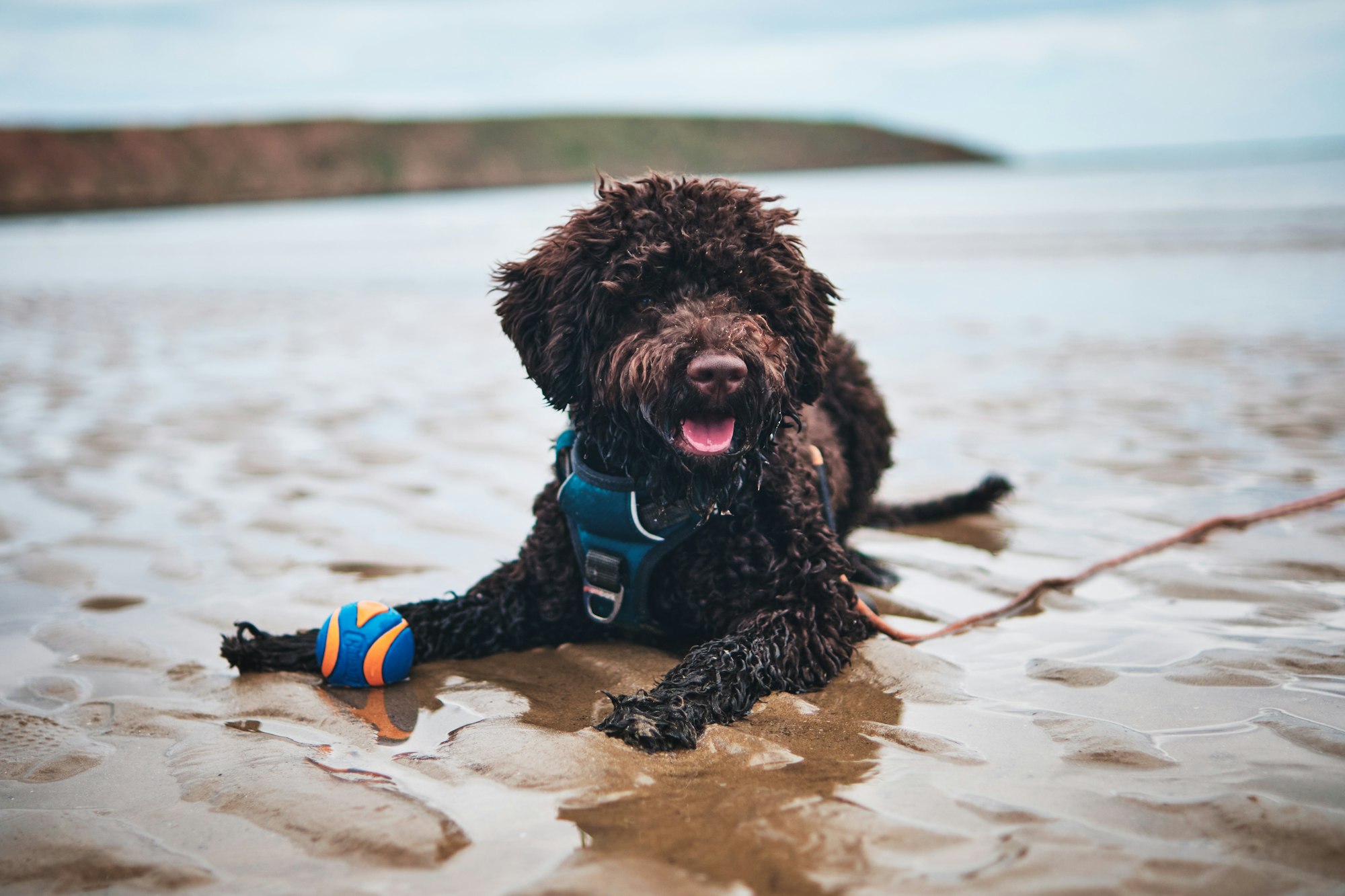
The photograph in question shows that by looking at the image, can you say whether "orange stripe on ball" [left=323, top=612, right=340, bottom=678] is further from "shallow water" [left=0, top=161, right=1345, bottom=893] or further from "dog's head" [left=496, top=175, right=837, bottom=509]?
"dog's head" [left=496, top=175, right=837, bottom=509]

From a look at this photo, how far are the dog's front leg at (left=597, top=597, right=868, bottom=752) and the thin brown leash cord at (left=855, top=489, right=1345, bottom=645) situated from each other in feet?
0.65

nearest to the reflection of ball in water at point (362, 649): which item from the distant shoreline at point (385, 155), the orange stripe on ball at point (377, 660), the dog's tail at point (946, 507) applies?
the orange stripe on ball at point (377, 660)

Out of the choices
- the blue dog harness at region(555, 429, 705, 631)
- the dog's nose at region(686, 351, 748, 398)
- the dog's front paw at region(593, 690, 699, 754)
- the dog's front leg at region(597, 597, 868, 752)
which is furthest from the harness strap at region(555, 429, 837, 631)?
the dog's front paw at region(593, 690, 699, 754)

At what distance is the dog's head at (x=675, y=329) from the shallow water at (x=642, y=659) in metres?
0.91

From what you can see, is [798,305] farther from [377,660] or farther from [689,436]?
[377,660]

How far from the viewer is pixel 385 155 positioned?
3334 inches

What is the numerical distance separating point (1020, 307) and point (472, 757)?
12344 millimetres

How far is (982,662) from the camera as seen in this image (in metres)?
3.82

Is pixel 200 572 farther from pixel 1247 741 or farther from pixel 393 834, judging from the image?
pixel 1247 741

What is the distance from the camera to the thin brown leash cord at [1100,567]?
4.04 meters

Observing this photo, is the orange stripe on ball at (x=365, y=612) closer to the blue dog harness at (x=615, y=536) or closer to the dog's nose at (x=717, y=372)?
the blue dog harness at (x=615, y=536)

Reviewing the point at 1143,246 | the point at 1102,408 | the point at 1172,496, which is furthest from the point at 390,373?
the point at 1143,246

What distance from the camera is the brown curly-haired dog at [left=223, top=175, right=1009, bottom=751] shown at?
137 inches

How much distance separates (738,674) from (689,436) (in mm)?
833
